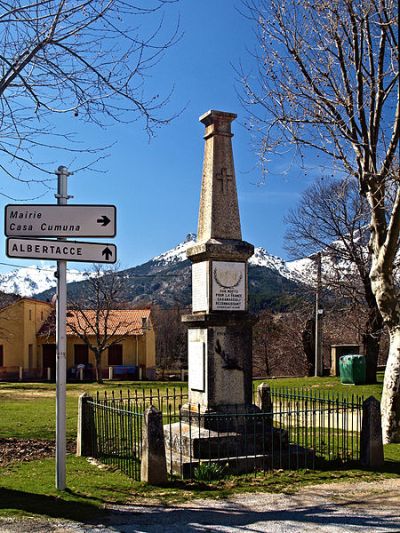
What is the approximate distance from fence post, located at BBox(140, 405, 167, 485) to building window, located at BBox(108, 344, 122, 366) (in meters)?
36.6

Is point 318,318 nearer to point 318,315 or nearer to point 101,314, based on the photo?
point 318,315

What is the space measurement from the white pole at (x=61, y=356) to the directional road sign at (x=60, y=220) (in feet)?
0.71

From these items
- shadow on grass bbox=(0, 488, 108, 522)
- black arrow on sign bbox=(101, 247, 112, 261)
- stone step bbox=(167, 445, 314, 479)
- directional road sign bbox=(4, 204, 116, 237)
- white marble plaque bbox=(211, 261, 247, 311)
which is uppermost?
directional road sign bbox=(4, 204, 116, 237)

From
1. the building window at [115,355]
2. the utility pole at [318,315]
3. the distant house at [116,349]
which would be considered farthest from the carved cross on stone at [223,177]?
the building window at [115,355]

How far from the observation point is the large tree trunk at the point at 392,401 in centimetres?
1212

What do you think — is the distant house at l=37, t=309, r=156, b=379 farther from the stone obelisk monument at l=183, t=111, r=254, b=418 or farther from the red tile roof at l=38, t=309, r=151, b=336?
the stone obelisk monument at l=183, t=111, r=254, b=418

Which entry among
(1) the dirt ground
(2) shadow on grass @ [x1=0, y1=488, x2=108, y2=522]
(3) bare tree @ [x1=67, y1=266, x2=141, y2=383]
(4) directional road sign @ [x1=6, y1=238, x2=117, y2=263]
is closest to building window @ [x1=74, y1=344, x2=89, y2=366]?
(3) bare tree @ [x1=67, y1=266, x2=141, y2=383]

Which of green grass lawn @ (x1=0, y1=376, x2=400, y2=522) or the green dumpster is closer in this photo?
green grass lawn @ (x1=0, y1=376, x2=400, y2=522)

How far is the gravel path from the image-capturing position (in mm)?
6160

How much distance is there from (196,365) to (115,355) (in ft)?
114

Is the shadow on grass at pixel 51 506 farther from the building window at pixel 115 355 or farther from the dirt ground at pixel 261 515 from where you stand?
the building window at pixel 115 355

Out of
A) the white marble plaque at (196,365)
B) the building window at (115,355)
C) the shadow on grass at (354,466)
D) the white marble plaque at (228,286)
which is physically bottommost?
the building window at (115,355)

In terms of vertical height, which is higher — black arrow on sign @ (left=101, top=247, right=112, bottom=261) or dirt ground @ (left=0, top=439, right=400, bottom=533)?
black arrow on sign @ (left=101, top=247, right=112, bottom=261)

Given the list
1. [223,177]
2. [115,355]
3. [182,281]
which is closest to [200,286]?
[223,177]
